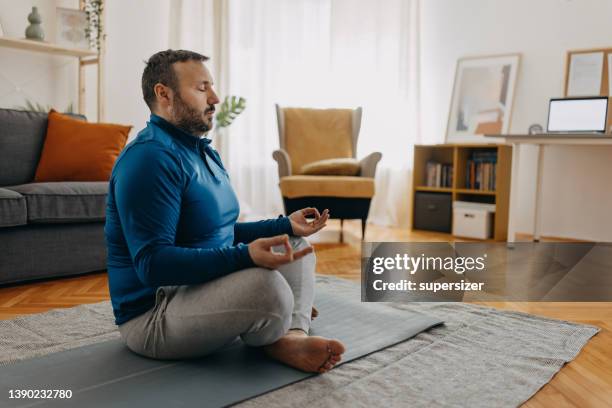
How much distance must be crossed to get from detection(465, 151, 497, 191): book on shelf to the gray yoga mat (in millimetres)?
2856

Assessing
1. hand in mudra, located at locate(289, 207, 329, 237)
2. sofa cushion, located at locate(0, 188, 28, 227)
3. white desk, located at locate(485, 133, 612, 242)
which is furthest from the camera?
white desk, located at locate(485, 133, 612, 242)

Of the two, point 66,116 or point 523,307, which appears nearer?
point 523,307

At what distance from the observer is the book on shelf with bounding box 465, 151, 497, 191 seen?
178 inches

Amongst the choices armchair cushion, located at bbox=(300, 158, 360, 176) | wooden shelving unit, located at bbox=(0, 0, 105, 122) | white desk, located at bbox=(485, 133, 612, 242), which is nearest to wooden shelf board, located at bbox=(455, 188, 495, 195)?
white desk, located at bbox=(485, 133, 612, 242)

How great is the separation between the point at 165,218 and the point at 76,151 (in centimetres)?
203

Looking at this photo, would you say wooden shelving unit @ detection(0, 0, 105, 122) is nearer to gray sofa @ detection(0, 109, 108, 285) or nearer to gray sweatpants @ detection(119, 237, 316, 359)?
gray sofa @ detection(0, 109, 108, 285)

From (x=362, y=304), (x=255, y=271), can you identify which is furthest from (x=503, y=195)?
(x=255, y=271)

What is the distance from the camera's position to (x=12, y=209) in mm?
2670

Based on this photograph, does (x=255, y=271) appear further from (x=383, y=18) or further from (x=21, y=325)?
(x=383, y=18)

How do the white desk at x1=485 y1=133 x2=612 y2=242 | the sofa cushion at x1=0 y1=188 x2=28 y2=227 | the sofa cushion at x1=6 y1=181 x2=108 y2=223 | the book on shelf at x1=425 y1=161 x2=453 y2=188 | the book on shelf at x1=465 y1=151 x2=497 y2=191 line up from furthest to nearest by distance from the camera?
the book on shelf at x1=425 y1=161 x2=453 y2=188 → the book on shelf at x1=465 y1=151 x2=497 y2=191 → the white desk at x1=485 y1=133 x2=612 y2=242 → the sofa cushion at x1=6 y1=181 x2=108 y2=223 → the sofa cushion at x1=0 y1=188 x2=28 y2=227

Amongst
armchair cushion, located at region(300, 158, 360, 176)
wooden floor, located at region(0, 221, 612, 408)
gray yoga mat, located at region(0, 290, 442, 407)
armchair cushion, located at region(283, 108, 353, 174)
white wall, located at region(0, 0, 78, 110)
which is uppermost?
white wall, located at region(0, 0, 78, 110)

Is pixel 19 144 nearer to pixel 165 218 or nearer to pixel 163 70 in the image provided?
pixel 163 70

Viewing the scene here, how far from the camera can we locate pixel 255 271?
4.83 ft

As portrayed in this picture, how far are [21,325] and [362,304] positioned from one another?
127 cm
